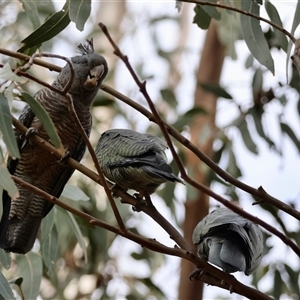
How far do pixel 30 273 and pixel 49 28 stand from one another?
34.1 inches

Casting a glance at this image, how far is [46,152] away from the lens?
2035mm

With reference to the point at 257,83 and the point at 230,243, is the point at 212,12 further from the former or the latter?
the point at 257,83

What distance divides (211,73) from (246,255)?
2334 mm

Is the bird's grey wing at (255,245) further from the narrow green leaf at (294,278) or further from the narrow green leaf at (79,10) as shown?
the narrow green leaf at (294,278)

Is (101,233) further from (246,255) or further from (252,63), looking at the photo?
(246,255)

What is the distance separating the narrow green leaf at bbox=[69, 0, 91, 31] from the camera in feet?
5.09

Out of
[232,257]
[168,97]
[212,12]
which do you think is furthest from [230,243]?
[168,97]

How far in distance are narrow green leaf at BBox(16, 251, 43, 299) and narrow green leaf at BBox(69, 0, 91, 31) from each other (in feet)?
2.98

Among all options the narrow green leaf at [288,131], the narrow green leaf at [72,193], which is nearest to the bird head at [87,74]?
the narrow green leaf at [72,193]

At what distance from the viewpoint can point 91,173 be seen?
4.64 ft

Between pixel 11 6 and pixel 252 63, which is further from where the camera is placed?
pixel 11 6

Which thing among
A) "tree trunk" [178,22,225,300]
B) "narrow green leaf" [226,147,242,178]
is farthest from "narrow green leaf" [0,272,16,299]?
"narrow green leaf" [226,147,242,178]

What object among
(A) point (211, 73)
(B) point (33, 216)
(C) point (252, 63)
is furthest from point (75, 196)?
(A) point (211, 73)

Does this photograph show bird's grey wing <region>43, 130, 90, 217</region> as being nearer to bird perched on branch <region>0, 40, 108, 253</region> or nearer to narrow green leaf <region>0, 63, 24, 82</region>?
bird perched on branch <region>0, 40, 108, 253</region>
